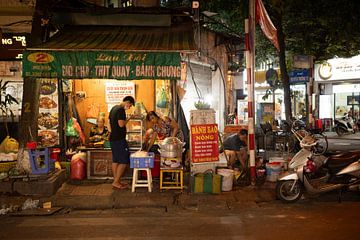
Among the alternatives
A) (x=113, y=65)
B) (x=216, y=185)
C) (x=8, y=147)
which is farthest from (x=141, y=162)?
(x=8, y=147)

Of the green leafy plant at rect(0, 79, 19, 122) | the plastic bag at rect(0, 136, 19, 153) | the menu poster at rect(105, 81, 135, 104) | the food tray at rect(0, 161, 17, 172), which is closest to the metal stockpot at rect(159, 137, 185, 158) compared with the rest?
the menu poster at rect(105, 81, 135, 104)

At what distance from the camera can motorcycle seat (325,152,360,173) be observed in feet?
28.0

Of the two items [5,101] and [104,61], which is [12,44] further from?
[104,61]

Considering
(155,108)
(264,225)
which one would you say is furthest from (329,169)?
(155,108)

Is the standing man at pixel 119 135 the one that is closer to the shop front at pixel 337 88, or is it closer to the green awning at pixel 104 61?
the green awning at pixel 104 61

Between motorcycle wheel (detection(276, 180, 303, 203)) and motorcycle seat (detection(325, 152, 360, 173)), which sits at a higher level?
motorcycle seat (detection(325, 152, 360, 173))

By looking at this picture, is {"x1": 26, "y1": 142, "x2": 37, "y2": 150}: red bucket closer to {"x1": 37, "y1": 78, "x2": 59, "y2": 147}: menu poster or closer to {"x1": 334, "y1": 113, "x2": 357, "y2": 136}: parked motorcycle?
{"x1": 37, "y1": 78, "x2": 59, "y2": 147}: menu poster

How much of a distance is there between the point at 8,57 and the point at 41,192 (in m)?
4.60

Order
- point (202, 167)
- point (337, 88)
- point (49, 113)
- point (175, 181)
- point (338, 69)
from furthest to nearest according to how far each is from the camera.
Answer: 1. point (337, 88)
2. point (338, 69)
3. point (49, 113)
4. point (175, 181)
5. point (202, 167)

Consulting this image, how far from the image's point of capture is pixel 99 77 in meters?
9.52

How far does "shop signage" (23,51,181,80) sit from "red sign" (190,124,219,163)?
1.39m

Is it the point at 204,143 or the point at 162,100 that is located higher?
the point at 162,100

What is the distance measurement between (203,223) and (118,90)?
5845 millimetres

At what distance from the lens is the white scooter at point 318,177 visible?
27.7 feet
